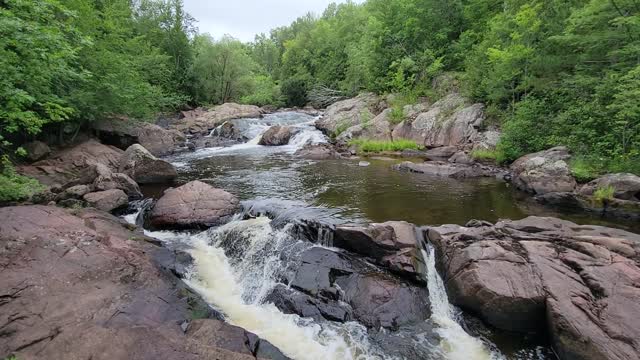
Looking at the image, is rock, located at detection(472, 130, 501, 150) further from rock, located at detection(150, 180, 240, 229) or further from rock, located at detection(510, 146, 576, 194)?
rock, located at detection(150, 180, 240, 229)

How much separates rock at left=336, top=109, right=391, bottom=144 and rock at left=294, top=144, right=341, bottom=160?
2.58 metres

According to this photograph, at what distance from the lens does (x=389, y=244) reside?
7820mm

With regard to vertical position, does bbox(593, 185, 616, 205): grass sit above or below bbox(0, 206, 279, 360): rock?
above

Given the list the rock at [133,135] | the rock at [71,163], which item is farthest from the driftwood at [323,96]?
the rock at [71,163]

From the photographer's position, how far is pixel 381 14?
31.1 meters

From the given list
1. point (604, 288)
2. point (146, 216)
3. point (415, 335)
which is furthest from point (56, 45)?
point (604, 288)

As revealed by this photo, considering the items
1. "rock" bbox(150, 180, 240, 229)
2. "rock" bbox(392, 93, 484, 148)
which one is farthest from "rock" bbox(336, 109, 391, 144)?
"rock" bbox(150, 180, 240, 229)

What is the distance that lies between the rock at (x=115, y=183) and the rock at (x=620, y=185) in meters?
15.1

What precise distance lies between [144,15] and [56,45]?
38.8 meters

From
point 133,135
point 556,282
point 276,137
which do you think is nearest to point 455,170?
point 556,282

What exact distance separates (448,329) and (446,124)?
17773 millimetres

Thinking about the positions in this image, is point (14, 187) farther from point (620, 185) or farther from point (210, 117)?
point (210, 117)

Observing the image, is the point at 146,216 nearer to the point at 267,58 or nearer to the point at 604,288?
the point at 604,288

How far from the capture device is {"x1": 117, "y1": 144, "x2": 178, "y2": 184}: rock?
558 inches
